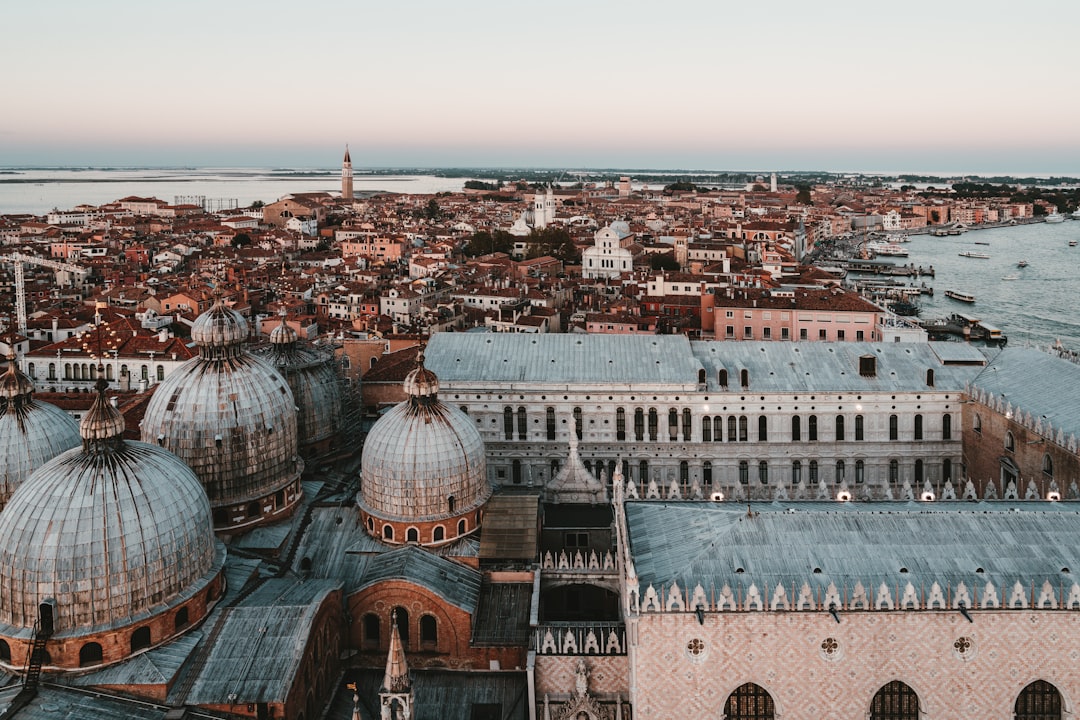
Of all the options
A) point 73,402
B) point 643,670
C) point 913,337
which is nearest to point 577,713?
point 643,670

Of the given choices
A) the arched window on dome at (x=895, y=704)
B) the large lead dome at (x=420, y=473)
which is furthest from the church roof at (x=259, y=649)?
the arched window on dome at (x=895, y=704)

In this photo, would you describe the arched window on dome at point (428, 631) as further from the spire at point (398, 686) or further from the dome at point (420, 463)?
the spire at point (398, 686)

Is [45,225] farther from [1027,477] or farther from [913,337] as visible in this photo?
[1027,477]

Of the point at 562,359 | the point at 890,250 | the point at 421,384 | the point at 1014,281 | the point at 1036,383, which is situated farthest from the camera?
the point at 890,250

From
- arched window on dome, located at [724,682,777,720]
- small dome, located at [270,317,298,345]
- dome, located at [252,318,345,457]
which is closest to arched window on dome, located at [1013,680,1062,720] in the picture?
arched window on dome, located at [724,682,777,720]

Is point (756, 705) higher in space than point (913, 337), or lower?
lower

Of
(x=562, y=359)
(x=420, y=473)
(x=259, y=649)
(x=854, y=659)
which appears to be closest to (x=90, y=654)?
(x=259, y=649)

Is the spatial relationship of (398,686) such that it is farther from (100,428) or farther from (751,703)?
(100,428)
